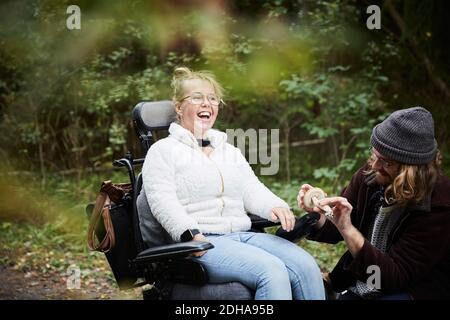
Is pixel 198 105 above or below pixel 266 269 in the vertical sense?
above

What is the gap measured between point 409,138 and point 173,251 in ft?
3.01

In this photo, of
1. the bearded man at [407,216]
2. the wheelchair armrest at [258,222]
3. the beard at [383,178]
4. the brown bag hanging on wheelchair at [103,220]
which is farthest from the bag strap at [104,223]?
the beard at [383,178]

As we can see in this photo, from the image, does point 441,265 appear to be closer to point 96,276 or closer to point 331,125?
point 96,276

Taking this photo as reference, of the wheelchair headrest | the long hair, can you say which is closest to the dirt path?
the wheelchair headrest

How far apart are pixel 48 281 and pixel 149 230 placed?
7.18 feet

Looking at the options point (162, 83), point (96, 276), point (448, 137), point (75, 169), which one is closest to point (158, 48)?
point (162, 83)

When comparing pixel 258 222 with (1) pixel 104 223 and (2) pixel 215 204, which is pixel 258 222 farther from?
(1) pixel 104 223

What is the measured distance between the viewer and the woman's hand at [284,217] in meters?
2.38

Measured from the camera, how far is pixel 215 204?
2422mm

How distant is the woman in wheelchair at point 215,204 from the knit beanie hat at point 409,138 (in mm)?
509

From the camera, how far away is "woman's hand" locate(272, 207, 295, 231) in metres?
2.38

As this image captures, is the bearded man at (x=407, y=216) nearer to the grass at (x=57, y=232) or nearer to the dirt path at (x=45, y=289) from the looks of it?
the grass at (x=57, y=232)

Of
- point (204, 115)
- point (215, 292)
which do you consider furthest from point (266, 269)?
point (204, 115)

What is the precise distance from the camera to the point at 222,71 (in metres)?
5.52
